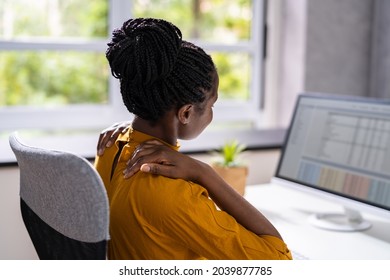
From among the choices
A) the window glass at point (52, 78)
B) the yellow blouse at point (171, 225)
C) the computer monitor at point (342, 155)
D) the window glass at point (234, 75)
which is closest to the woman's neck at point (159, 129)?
the yellow blouse at point (171, 225)

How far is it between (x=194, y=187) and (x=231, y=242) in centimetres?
13

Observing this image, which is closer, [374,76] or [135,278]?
[135,278]

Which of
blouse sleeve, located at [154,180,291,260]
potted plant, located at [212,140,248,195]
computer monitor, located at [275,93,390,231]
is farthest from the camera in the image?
potted plant, located at [212,140,248,195]

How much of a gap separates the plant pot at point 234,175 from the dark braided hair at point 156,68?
0.70 meters

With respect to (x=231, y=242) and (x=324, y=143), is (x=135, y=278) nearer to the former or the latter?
(x=231, y=242)

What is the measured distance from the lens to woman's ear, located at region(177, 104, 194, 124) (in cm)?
111

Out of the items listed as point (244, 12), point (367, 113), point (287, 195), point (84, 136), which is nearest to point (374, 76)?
point (244, 12)

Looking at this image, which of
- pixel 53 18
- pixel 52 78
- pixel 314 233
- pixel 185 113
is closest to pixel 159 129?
pixel 185 113

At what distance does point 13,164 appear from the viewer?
185 centimetres

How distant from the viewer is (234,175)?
5.89 feet

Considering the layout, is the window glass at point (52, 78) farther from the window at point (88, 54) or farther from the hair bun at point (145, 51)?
the hair bun at point (145, 51)

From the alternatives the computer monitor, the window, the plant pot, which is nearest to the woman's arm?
the computer monitor

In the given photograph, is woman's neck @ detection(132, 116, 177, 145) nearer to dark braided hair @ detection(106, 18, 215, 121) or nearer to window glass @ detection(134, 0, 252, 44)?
dark braided hair @ detection(106, 18, 215, 121)

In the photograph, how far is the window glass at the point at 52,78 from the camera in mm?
2447
